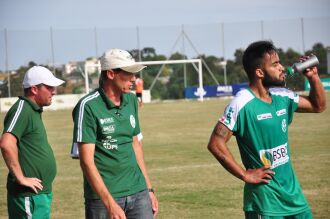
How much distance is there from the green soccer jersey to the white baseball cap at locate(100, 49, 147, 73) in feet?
2.88

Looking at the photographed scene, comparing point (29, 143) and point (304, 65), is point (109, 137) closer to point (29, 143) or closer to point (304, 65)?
point (29, 143)

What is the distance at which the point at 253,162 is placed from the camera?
16.9 feet

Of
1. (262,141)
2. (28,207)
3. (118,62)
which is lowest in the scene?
(28,207)

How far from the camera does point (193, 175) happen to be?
12711mm

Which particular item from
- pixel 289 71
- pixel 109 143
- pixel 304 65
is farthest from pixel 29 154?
pixel 304 65

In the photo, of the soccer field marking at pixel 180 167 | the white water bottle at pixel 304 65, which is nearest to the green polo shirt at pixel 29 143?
the white water bottle at pixel 304 65

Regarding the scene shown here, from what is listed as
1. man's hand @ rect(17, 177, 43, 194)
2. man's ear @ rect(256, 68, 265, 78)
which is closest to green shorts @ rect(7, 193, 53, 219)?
man's hand @ rect(17, 177, 43, 194)

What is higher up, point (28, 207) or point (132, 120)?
point (132, 120)

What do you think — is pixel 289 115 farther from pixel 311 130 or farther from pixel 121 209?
pixel 311 130

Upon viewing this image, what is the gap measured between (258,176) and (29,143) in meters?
2.31

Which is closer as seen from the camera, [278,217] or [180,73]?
[278,217]

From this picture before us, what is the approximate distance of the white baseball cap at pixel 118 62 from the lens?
537cm

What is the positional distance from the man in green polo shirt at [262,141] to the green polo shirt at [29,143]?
6.01ft

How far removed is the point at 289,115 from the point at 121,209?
161cm
